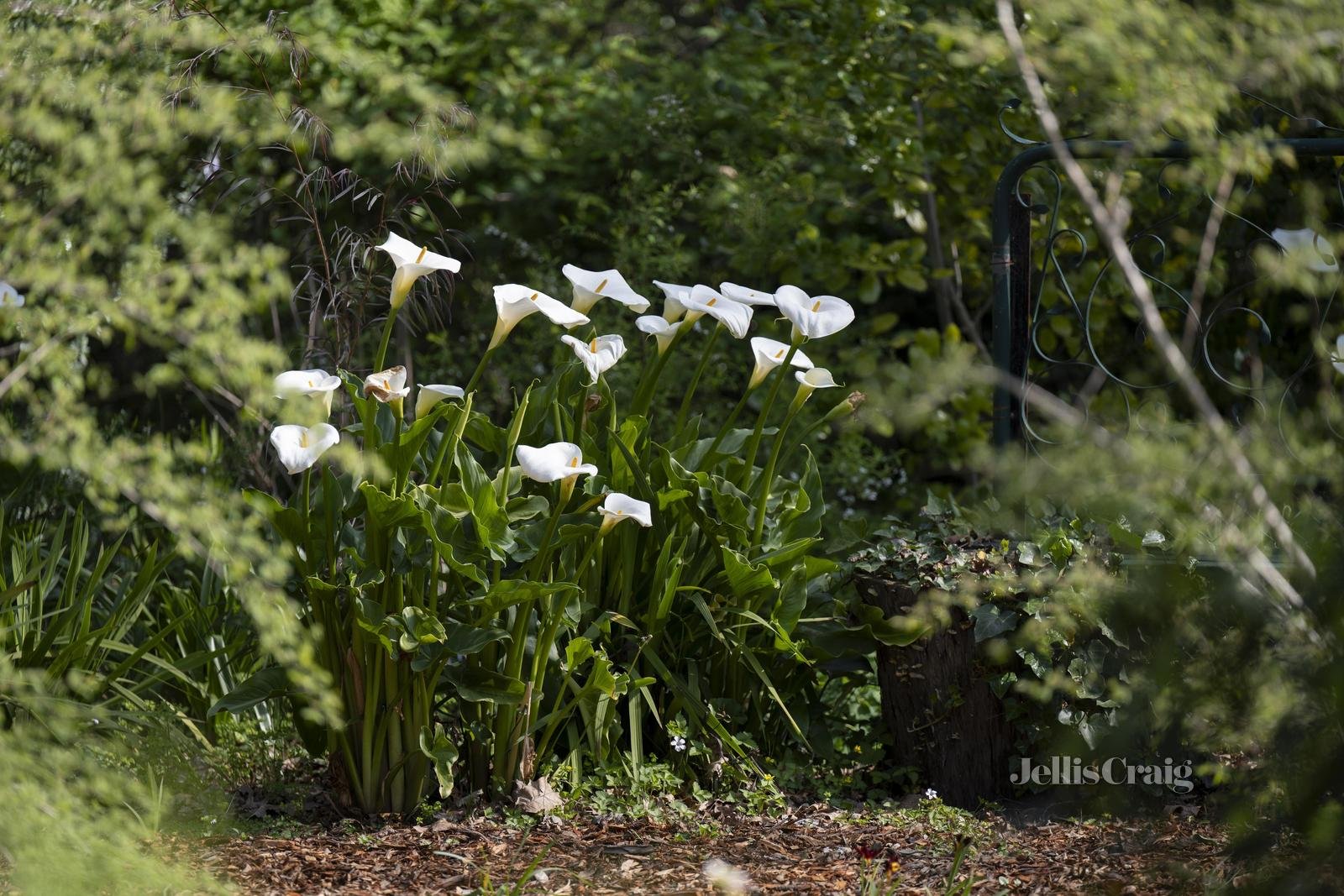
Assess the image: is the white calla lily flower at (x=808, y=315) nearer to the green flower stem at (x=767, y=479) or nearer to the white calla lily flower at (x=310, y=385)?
the green flower stem at (x=767, y=479)

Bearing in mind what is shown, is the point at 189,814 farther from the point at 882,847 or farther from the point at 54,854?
the point at 882,847

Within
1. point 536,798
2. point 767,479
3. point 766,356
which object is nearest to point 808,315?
point 766,356

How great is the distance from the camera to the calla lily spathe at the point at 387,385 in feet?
7.20

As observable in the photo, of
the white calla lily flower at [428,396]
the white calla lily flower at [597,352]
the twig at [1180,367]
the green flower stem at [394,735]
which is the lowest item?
the green flower stem at [394,735]

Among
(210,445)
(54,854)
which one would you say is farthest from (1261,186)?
(54,854)

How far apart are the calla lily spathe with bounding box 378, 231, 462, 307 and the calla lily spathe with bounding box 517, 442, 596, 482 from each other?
393 millimetres

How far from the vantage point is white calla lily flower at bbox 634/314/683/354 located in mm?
2537

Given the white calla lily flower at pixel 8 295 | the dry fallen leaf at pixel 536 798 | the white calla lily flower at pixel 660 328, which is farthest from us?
the white calla lily flower at pixel 8 295

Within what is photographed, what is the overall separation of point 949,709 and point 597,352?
42.1 inches

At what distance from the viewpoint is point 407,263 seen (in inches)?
90.5

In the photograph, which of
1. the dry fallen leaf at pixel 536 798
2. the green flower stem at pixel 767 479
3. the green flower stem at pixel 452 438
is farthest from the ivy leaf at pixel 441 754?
the green flower stem at pixel 767 479

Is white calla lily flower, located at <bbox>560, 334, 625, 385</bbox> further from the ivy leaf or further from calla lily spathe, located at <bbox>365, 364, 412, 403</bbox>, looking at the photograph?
the ivy leaf

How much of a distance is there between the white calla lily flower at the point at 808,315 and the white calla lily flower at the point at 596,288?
0.28 meters

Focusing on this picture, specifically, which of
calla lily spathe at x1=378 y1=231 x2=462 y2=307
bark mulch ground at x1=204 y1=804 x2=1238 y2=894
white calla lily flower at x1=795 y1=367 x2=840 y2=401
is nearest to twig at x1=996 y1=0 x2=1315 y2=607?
bark mulch ground at x1=204 y1=804 x2=1238 y2=894
